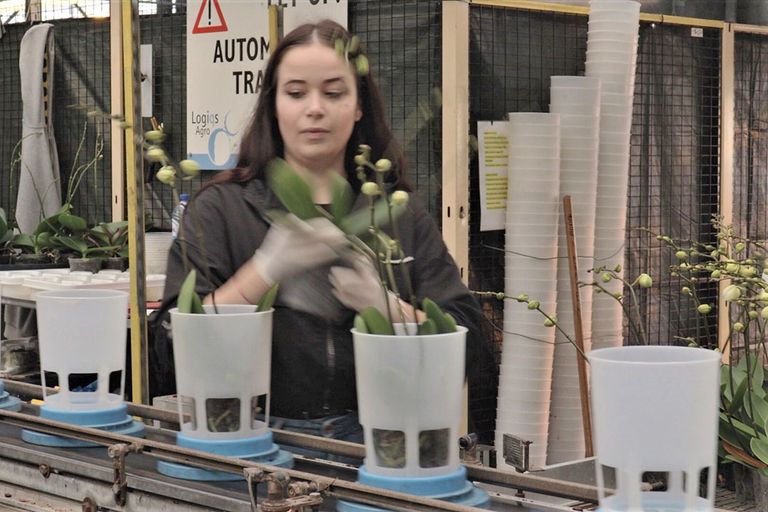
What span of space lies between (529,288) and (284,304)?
2.32m

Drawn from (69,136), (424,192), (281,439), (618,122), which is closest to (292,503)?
(281,439)

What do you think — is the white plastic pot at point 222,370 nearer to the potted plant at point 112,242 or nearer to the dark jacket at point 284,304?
the dark jacket at point 284,304

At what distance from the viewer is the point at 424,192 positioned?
377cm

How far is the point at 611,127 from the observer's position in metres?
3.89

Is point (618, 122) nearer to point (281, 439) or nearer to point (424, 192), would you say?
point (424, 192)

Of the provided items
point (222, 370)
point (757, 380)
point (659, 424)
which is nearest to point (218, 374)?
point (222, 370)

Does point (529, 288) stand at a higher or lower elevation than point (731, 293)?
lower

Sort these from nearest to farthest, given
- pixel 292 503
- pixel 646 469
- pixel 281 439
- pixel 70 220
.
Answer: pixel 646 469 < pixel 292 503 < pixel 281 439 < pixel 70 220

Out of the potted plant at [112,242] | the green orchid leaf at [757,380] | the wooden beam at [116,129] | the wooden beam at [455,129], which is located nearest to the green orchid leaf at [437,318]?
the green orchid leaf at [757,380]

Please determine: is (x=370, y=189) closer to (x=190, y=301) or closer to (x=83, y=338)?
(x=190, y=301)

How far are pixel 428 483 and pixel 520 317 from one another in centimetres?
→ 269

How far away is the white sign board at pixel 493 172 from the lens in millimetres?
3775

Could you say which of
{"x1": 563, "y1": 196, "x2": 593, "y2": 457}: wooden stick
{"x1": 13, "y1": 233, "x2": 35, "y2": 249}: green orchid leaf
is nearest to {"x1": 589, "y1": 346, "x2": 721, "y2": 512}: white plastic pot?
{"x1": 563, "y1": 196, "x2": 593, "y2": 457}: wooden stick

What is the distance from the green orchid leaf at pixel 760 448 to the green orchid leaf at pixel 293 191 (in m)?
1.32
